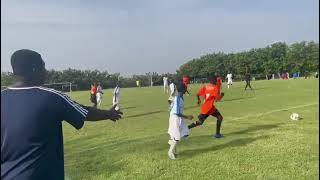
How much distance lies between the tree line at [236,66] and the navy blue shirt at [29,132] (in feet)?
212

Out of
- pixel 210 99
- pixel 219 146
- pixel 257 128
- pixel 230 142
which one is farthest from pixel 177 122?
pixel 257 128

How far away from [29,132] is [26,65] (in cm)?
54

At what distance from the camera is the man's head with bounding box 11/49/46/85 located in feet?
12.8

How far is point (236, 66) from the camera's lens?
372ft

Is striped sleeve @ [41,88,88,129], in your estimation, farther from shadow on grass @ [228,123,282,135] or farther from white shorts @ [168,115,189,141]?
shadow on grass @ [228,123,282,135]

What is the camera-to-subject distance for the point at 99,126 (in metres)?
17.7

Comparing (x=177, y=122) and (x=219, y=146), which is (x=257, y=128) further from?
(x=177, y=122)

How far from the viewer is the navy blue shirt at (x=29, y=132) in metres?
3.75

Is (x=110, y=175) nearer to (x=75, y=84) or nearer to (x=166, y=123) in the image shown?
(x=166, y=123)

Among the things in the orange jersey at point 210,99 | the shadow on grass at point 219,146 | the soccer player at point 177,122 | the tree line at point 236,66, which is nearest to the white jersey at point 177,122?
the soccer player at point 177,122

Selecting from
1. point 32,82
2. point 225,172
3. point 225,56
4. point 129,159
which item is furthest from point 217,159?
point 225,56

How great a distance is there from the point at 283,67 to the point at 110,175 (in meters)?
93.9

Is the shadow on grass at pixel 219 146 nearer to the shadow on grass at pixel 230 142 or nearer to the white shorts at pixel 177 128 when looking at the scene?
the shadow on grass at pixel 230 142

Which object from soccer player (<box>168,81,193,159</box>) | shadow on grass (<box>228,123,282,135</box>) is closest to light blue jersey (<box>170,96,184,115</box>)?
soccer player (<box>168,81,193,159</box>)
